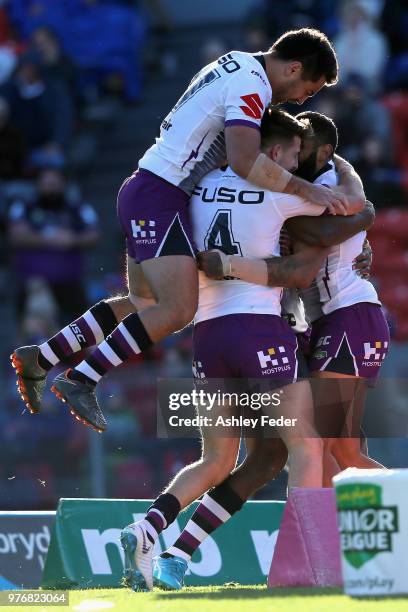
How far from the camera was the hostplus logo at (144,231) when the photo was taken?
741 centimetres

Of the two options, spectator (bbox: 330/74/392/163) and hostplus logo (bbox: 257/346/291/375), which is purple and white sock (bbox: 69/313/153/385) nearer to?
hostplus logo (bbox: 257/346/291/375)

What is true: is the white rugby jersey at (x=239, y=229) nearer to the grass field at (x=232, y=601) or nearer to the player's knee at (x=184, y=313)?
the player's knee at (x=184, y=313)

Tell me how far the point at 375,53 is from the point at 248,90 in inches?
330

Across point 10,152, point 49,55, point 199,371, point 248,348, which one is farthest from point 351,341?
point 49,55

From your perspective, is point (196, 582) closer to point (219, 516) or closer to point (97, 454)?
point (219, 516)

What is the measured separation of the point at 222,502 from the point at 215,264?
1199 mm

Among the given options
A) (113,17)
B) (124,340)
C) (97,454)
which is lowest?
(97,454)

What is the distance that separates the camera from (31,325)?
44.6 ft

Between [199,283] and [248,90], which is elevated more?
[248,90]

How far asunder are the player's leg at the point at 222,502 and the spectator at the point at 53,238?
674cm

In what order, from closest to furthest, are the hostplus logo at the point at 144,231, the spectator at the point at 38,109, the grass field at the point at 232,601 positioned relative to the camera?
the grass field at the point at 232,601 → the hostplus logo at the point at 144,231 → the spectator at the point at 38,109

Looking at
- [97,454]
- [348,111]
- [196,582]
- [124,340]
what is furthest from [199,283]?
[348,111]

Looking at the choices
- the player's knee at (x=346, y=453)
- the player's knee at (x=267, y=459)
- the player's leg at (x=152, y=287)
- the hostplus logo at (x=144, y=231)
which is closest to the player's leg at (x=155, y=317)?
the player's leg at (x=152, y=287)

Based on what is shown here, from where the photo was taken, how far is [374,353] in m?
7.75
